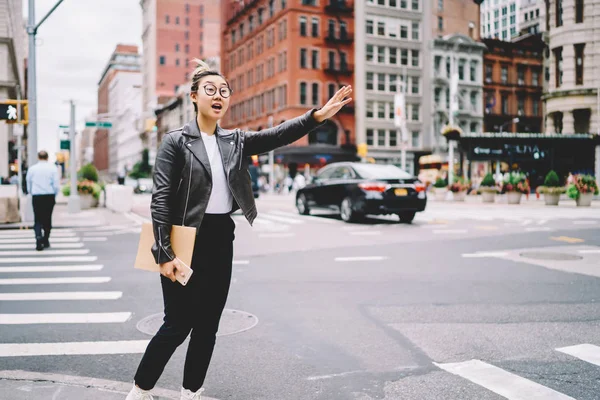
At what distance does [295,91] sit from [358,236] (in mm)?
52561

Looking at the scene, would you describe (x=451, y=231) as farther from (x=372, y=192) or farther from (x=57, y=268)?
(x=57, y=268)

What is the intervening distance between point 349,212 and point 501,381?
1354 centimetres

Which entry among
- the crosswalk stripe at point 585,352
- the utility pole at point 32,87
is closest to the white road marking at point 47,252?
the utility pole at point 32,87

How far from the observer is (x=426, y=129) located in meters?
70.1

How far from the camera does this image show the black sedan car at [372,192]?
16.8 m

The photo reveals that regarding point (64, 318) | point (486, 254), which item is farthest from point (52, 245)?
point (486, 254)

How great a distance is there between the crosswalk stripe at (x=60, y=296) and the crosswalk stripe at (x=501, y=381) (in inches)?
169

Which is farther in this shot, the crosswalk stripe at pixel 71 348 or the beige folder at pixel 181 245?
the crosswalk stripe at pixel 71 348

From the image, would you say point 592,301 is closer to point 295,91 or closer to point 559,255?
point 559,255

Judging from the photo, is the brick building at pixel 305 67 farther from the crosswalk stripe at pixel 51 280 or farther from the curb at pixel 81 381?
the curb at pixel 81 381

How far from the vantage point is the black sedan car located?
1675cm

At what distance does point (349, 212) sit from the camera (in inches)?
696

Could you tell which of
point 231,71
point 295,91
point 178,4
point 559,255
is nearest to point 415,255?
point 559,255

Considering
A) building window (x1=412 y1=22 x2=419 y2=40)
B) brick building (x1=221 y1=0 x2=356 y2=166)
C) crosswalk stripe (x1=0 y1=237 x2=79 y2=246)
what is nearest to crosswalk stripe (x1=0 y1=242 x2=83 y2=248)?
crosswalk stripe (x1=0 y1=237 x2=79 y2=246)
